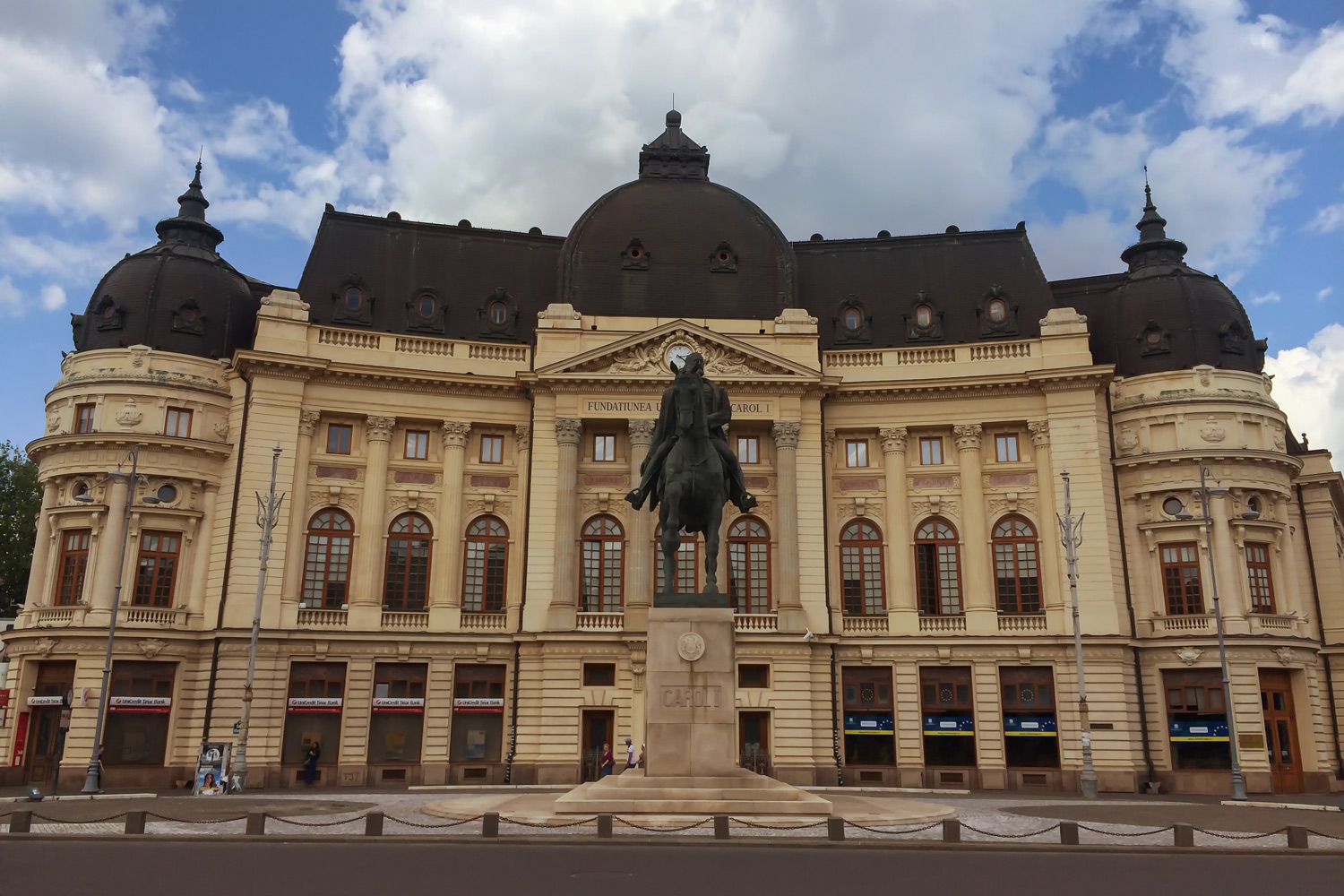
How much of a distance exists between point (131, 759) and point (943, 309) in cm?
4212

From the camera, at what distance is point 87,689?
144 feet

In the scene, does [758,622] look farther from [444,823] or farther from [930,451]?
[444,823]

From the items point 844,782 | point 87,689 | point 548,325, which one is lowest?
point 844,782

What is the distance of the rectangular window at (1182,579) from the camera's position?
157 feet

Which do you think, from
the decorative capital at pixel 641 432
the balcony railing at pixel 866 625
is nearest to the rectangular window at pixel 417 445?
the decorative capital at pixel 641 432

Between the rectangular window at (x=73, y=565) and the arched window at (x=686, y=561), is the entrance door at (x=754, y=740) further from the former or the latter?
the rectangular window at (x=73, y=565)

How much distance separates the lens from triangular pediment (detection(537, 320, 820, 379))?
4928 cm

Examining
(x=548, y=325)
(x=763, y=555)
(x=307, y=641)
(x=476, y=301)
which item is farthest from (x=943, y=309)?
(x=307, y=641)

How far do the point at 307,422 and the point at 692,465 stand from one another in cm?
2846

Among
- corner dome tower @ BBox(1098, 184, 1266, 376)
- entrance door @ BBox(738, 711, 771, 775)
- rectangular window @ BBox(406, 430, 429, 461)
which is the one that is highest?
corner dome tower @ BBox(1098, 184, 1266, 376)

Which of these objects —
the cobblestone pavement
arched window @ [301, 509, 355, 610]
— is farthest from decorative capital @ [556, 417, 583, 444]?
the cobblestone pavement

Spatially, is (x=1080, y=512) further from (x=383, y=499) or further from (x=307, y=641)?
(x=307, y=641)

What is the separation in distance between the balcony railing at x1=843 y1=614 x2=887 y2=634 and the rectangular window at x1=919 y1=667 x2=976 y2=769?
2.64m

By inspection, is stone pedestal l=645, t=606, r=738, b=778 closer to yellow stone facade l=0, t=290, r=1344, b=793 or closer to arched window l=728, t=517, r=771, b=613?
yellow stone facade l=0, t=290, r=1344, b=793
